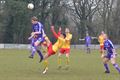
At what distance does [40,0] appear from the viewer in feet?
245

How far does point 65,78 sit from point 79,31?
62.2 metres

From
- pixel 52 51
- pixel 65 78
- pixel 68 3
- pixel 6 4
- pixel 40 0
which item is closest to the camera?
pixel 65 78

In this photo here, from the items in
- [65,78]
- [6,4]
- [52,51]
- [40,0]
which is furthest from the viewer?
[40,0]

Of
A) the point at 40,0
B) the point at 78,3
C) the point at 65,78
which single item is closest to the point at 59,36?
the point at 65,78

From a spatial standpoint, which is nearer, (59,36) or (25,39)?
(59,36)

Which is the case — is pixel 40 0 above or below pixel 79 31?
above

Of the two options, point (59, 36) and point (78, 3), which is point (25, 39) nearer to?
point (78, 3)

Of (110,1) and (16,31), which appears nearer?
(16,31)

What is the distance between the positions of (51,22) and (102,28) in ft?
33.2

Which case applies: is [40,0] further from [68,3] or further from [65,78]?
[65,78]

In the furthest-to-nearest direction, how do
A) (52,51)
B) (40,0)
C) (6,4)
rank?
(40,0) < (6,4) < (52,51)

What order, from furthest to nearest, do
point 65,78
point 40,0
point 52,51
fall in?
point 40,0 → point 52,51 → point 65,78

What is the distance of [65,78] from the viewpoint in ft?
53.4

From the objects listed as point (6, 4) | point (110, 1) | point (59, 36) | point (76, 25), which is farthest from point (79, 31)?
point (59, 36)
